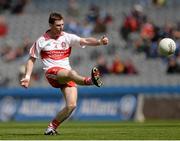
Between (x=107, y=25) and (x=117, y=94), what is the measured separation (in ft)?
19.0

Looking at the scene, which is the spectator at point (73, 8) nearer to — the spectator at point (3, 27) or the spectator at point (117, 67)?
the spectator at point (3, 27)

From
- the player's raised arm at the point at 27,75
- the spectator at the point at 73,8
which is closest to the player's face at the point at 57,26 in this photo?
the player's raised arm at the point at 27,75

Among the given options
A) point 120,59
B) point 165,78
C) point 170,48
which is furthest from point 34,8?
point 170,48

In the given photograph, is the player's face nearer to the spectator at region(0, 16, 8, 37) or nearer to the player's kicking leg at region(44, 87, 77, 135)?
the player's kicking leg at region(44, 87, 77, 135)

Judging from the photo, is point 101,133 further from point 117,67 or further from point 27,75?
point 117,67

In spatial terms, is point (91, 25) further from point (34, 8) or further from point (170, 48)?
point (170, 48)

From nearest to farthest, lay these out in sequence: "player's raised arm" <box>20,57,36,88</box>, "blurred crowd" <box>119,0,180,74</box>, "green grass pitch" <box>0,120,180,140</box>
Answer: "green grass pitch" <box>0,120,180,140</box> < "player's raised arm" <box>20,57,36,88</box> < "blurred crowd" <box>119,0,180,74</box>

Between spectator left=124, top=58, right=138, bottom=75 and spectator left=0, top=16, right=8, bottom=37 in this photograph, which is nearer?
spectator left=124, top=58, right=138, bottom=75

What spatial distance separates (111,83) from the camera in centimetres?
2756

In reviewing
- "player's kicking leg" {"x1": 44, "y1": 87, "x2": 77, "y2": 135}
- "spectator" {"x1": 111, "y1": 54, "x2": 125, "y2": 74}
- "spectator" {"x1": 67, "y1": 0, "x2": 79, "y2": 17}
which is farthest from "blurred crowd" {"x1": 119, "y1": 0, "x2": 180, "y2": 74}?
"player's kicking leg" {"x1": 44, "y1": 87, "x2": 77, "y2": 135}

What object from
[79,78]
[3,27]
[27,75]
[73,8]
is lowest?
[79,78]

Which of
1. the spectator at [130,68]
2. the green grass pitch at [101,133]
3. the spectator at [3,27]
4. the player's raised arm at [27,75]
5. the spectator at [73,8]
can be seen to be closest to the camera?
the green grass pitch at [101,133]

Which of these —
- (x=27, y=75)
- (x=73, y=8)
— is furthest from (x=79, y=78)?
(x=73, y=8)

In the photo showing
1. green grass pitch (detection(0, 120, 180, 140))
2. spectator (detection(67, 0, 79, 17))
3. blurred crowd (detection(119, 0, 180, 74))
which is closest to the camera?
green grass pitch (detection(0, 120, 180, 140))
